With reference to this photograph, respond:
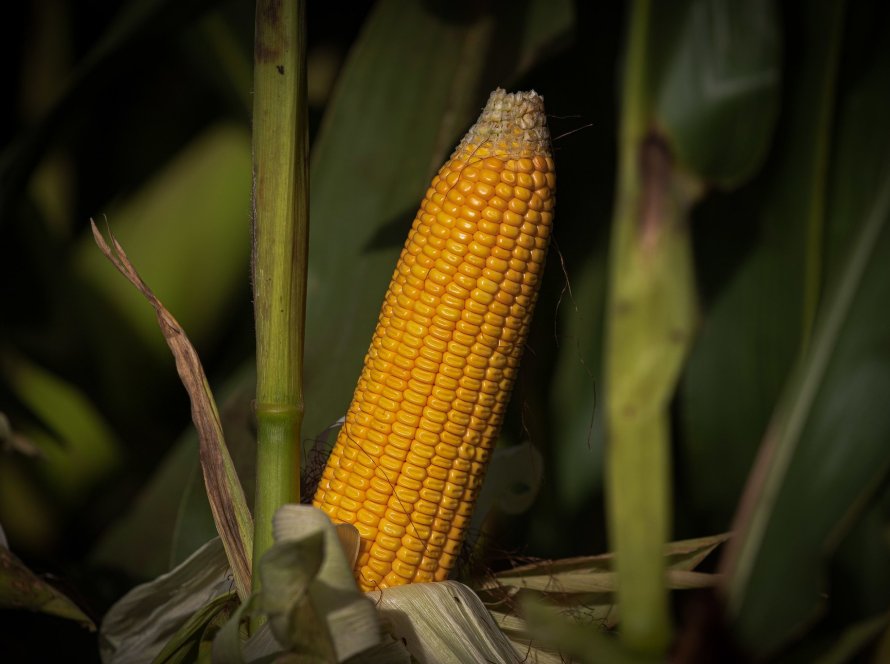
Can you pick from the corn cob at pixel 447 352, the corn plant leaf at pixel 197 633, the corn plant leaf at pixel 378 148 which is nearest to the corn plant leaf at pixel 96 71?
the corn plant leaf at pixel 378 148

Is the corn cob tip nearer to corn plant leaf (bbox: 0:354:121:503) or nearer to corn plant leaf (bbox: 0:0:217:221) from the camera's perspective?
corn plant leaf (bbox: 0:0:217:221)

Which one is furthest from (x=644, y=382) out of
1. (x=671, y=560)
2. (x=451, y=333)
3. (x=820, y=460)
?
(x=671, y=560)

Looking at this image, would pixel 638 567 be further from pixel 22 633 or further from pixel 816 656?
pixel 22 633

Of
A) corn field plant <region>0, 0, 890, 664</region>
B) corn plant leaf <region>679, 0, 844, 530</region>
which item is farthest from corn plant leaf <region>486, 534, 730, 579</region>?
corn plant leaf <region>679, 0, 844, 530</region>

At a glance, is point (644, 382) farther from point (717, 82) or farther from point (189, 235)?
point (189, 235)

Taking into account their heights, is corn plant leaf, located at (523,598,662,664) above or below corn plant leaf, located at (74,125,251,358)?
below

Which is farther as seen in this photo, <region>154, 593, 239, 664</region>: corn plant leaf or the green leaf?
<region>154, 593, 239, 664</region>: corn plant leaf

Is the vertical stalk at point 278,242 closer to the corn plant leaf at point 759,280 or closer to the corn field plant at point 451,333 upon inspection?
the corn field plant at point 451,333

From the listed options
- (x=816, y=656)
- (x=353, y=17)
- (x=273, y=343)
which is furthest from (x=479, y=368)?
(x=353, y=17)
